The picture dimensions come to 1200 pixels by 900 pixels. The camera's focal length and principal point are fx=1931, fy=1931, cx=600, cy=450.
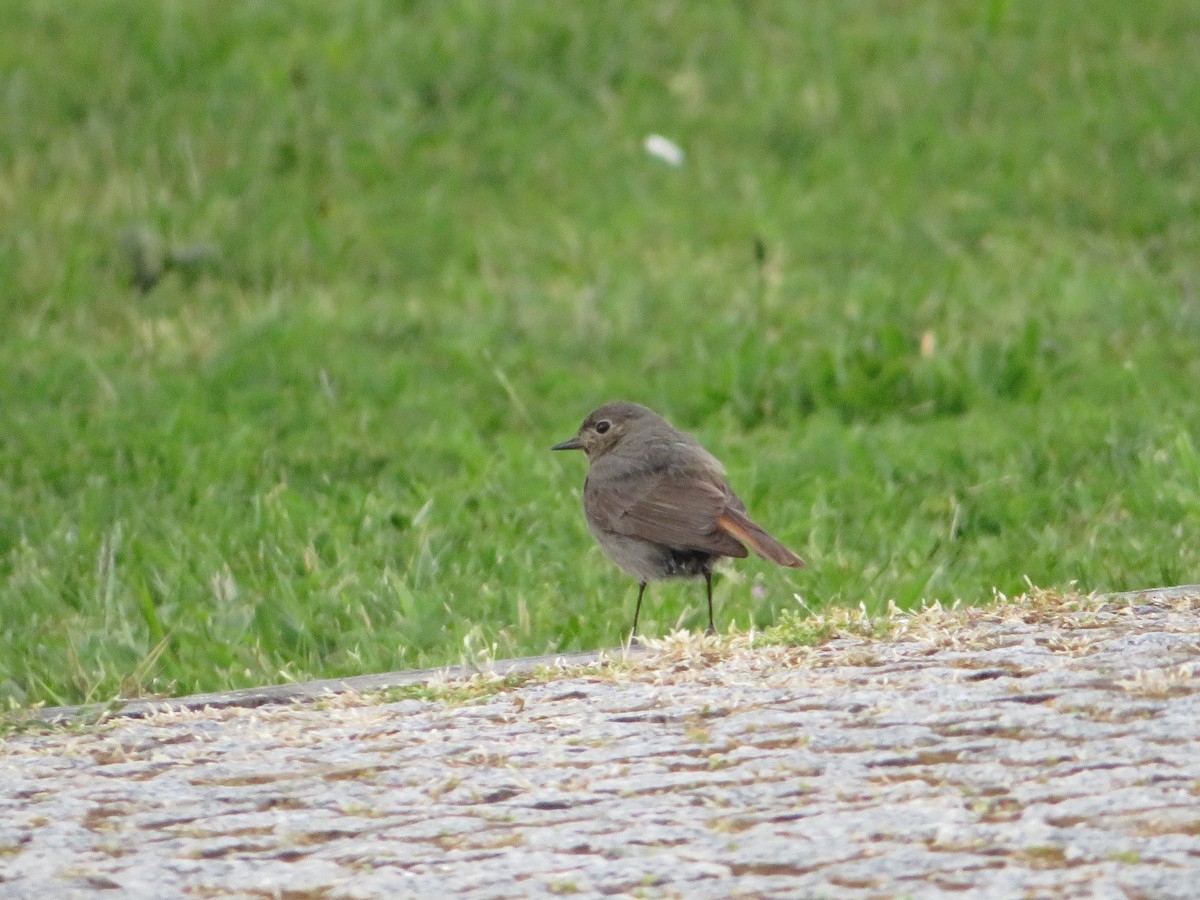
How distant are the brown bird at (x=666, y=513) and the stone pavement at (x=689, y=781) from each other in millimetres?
956

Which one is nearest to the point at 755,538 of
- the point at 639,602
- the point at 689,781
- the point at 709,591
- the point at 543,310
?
the point at 709,591

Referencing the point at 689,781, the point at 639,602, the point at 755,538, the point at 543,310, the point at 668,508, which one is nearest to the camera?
the point at 689,781

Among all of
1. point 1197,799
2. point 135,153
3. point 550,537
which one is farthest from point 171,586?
point 135,153

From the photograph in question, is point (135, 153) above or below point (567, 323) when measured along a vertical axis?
above

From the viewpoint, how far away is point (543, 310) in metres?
10.0

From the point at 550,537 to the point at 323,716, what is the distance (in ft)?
8.81

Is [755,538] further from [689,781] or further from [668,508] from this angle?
[689,781]

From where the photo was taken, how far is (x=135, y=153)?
11547 mm

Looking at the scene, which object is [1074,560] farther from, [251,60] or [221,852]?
[251,60]

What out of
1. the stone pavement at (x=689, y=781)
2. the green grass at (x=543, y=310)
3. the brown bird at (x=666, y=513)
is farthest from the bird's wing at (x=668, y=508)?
the stone pavement at (x=689, y=781)

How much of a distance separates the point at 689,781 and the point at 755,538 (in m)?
2.18

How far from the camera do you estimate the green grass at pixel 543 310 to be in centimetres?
665

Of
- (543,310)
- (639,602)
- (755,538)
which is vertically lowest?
(639,602)

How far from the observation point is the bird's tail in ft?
19.0
